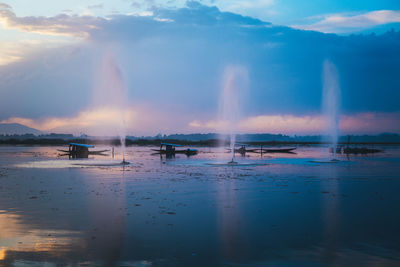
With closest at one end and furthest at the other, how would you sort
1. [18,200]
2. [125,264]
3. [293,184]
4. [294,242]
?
[125,264], [294,242], [18,200], [293,184]

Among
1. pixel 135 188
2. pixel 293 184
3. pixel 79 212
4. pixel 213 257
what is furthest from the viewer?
pixel 293 184

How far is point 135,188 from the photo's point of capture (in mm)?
26109

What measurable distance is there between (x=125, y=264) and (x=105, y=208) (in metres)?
8.73

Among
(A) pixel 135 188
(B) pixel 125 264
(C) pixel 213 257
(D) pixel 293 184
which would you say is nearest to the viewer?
(B) pixel 125 264

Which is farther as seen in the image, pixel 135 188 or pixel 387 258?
pixel 135 188

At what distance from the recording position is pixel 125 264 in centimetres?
1008

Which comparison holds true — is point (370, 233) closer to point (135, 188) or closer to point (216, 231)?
point (216, 231)

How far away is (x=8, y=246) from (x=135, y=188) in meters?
14.7

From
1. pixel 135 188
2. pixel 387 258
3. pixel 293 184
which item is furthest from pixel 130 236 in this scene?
pixel 293 184

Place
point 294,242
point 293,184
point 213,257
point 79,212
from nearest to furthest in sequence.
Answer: point 213,257 → point 294,242 → point 79,212 → point 293,184

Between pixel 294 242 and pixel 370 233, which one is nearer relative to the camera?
pixel 294 242

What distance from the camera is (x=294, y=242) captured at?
12508 mm

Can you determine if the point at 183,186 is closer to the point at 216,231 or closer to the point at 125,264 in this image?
the point at 216,231

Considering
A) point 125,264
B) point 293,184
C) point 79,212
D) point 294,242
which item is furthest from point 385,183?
point 125,264
